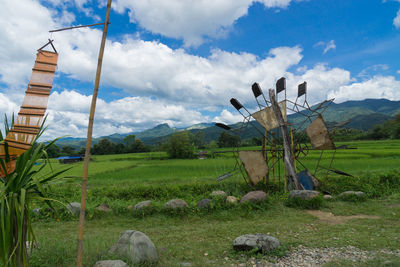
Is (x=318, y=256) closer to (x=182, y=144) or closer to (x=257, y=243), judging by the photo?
(x=257, y=243)

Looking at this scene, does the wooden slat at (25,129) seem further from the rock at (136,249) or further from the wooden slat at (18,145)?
A: the rock at (136,249)

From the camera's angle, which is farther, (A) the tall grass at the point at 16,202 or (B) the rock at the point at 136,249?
(B) the rock at the point at 136,249

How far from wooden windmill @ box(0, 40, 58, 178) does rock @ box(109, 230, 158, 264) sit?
2.07m

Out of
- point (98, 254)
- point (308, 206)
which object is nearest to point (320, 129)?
point (308, 206)

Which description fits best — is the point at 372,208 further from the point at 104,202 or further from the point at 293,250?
the point at 104,202

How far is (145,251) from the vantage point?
376 cm

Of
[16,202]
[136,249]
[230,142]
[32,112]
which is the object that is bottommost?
[136,249]

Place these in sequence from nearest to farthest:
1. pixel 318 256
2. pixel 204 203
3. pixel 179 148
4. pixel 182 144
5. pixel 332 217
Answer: pixel 318 256, pixel 332 217, pixel 204 203, pixel 179 148, pixel 182 144

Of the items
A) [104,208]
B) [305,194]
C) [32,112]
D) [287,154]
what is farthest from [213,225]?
[32,112]

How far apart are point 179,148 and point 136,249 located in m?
29.9

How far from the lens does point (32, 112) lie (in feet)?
9.52

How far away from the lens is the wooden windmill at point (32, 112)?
2.77 metres

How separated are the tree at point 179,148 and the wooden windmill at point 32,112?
30167 mm

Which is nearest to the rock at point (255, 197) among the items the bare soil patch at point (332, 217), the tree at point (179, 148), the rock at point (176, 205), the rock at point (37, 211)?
the bare soil patch at point (332, 217)
